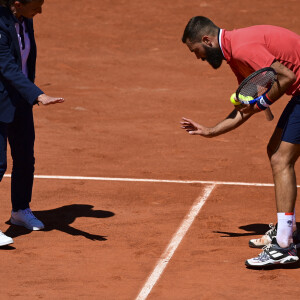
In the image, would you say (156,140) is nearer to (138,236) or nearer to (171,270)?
(138,236)

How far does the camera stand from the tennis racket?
24.3 feet

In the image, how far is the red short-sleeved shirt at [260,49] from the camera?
296 inches

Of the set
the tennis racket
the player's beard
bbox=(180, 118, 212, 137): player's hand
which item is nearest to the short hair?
the player's beard

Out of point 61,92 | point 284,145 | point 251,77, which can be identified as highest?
point 251,77

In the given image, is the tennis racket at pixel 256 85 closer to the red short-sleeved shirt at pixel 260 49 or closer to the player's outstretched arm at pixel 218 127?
the red short-sleeved shirt at pixel 260 49

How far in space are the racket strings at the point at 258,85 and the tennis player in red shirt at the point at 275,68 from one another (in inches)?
2.8

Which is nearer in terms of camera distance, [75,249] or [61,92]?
[75,249]

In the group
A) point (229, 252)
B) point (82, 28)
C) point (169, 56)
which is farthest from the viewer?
point (82, 28)

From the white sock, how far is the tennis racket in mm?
1073

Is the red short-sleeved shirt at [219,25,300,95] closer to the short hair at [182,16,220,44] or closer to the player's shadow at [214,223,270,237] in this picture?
the short hair at [182,16,220,44]

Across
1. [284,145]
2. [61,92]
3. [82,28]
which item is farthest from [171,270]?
[82,28]

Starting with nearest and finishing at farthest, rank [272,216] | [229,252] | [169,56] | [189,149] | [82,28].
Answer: [229,252] → [272,216] → [189,149] → [169,56] → [82,28]

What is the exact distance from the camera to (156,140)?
12961mm

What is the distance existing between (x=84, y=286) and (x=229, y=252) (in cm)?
156
